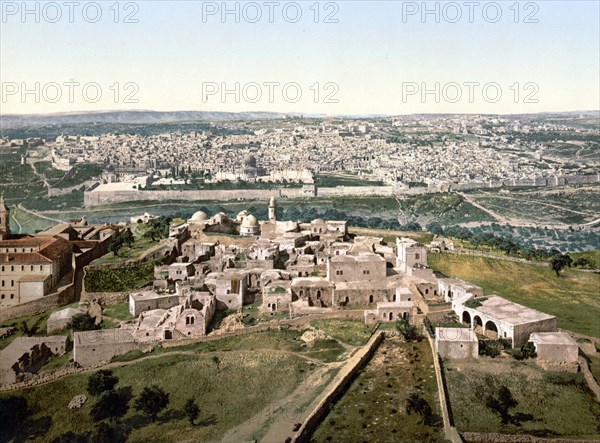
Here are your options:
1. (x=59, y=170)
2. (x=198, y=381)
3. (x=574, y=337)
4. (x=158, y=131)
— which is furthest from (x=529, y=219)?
(x=158, y=131)

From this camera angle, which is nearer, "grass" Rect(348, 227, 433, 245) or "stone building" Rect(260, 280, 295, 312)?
"stone building" Rect(260, 280, 295, 312)

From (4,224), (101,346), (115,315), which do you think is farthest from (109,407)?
(4,224)

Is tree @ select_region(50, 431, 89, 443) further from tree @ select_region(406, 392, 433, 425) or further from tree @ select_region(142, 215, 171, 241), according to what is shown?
tree @ select_region(142, 215, 171, 241)

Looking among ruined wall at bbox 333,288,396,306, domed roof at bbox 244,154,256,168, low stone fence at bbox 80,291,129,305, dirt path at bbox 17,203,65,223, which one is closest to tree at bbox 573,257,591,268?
ruined wall at bbox 333,288,396,306

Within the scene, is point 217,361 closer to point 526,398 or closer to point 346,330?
point 346,330

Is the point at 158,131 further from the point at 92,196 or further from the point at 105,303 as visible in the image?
the point at 105,303

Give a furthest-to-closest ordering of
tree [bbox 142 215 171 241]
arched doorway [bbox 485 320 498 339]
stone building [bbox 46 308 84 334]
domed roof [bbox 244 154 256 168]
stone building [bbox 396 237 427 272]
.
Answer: domed roof [bbox 244 154 256 168], tree [bbox 142 215 171 241], stone building [bbox 396 237 427 272], stone building [bbox 46 308 84 334], arched doorway [bbox 485 320 498 339]
